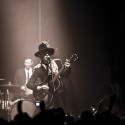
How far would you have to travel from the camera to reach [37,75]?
11.6 metres

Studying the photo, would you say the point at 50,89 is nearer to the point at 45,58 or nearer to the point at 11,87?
the point at 45,58

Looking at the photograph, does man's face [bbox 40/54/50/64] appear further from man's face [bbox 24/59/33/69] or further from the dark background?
the dark background

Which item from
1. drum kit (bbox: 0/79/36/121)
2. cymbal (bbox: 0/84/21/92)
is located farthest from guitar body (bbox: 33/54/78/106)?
cymbal (bbox: 0/84/21/92)

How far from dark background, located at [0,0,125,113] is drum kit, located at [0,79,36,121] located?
9.66 ft

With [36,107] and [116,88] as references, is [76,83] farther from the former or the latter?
[36,107]

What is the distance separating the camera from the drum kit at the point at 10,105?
1134cm

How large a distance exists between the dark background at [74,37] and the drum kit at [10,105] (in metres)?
2.94

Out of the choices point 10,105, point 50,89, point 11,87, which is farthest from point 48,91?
point 10,105

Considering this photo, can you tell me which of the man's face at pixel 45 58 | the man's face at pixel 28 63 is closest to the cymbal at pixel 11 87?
the man's face at pixel 45 58

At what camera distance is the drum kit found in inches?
447

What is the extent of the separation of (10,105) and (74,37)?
148 inches

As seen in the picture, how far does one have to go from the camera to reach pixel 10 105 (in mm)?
12477

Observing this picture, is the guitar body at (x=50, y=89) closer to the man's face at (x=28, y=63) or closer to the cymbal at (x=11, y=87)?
the cymbal at (x=11, y=87)

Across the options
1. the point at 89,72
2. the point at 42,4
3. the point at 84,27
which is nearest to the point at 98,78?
the point at 89,72
